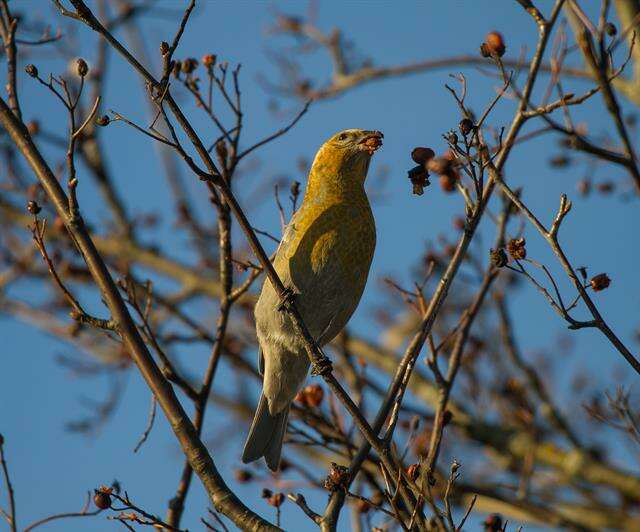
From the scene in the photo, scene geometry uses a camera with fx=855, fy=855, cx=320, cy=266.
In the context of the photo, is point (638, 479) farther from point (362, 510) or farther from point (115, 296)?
point (115, 296)

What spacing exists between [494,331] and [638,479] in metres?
1.63

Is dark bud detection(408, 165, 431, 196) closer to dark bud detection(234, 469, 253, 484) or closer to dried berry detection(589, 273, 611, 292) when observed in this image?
dried berry detection(589, 273, 611, 292)

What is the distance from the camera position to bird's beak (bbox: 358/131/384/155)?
509 cm

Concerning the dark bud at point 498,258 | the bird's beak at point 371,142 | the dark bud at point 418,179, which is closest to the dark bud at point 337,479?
the dark bud at point 498,258

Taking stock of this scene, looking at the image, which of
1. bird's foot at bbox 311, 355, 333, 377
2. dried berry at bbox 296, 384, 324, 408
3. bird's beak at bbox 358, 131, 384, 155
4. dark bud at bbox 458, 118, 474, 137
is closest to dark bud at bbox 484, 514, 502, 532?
bird's foot at bbox 311, 355, 333, 377

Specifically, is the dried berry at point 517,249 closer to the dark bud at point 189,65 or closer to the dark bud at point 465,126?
the dark bud at point 465,126

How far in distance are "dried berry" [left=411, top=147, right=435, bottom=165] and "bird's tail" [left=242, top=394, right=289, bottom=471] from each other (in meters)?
1.98

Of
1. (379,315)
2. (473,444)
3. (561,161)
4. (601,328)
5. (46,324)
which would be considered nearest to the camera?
(601,328)

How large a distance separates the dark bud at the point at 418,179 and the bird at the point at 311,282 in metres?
1.17

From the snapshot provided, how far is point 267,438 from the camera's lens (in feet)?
15.9

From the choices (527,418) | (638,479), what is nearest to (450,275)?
(527,418)

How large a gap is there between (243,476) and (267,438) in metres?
0.41

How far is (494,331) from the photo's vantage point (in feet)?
23.7

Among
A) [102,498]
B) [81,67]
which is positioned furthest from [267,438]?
[81,67]
